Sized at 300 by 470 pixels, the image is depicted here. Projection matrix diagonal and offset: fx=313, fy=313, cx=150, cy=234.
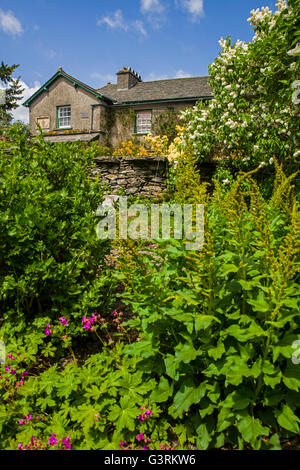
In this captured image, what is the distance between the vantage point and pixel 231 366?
1.69 meters

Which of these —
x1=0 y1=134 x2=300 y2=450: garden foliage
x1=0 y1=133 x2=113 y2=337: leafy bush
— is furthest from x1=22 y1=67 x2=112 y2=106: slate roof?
x1=0 y1=134 x2=300 y2=450: garden foliage

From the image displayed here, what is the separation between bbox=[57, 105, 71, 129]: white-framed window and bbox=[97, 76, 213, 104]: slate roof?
3.00 m

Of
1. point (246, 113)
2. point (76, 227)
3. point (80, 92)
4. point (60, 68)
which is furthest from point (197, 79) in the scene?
point (76, 227)

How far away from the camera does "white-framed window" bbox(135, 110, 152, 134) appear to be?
20.4 metres

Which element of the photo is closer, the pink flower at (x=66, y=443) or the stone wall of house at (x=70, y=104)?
the pink flower at (x=66, y=443)

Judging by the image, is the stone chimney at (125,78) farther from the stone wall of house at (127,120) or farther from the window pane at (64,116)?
the window pane at (64,116)

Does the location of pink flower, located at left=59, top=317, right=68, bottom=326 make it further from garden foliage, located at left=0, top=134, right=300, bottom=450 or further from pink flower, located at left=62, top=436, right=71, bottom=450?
pink flower, located at left=62, top=436, right=71, bottom=450

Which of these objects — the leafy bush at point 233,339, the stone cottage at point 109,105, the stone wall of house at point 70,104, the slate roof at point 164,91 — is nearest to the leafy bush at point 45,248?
the leafy bush at point 233,339

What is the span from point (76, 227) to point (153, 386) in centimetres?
164

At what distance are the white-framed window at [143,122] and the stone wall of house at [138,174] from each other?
13.4 m

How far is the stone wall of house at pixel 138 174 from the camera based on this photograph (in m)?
7.76

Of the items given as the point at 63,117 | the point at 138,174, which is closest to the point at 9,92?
the point at 63,117
